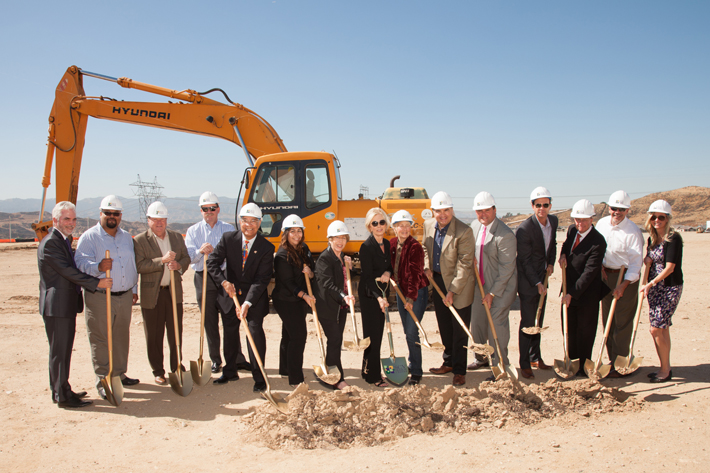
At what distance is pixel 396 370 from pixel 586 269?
2.38 meters

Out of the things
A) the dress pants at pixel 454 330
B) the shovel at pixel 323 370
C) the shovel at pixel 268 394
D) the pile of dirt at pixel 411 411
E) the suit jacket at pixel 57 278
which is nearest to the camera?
the pile of dirt at pixel 411 411

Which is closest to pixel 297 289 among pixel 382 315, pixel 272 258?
pixel 272 258

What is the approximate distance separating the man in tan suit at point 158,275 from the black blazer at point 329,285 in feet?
5.34

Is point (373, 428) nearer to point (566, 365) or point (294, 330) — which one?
point (294, 330)

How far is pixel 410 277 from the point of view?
475cm

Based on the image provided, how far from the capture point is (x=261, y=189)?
812cm

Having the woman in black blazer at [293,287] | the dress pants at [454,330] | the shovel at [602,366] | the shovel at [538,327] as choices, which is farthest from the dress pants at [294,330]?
the shovel at [602,366]

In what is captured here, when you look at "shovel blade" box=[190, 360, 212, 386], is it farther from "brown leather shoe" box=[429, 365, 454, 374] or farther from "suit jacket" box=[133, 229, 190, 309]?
"brown leather shoe" box=[429, 365, 454, 374]

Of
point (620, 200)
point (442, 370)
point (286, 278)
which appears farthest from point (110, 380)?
point (620, 200)

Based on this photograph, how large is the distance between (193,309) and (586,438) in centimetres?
742

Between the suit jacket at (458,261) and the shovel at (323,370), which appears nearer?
the shovel at (323,370)

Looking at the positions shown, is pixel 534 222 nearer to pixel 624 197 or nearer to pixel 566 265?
pixel 566 265

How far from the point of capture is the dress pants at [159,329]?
4.87 metres

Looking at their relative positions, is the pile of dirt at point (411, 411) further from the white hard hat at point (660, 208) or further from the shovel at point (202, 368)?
the white hard hat at point (660, 208)
